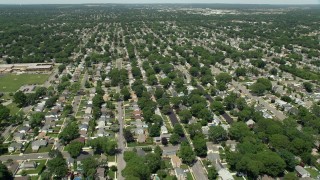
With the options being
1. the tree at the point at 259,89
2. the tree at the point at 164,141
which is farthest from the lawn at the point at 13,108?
the tree at the point at 259,89

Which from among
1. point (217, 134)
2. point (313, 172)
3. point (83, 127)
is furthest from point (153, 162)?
point (313, 172)

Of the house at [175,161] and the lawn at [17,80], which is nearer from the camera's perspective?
the house at [175,161]

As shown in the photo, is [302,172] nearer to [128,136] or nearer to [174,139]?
[174,139]

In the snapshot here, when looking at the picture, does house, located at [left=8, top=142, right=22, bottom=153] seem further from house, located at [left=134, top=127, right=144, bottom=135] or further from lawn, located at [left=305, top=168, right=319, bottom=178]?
lawn, located at [left=305, top=168, right=319, bottom=178]

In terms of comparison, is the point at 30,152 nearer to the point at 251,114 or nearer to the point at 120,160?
the point at 120,160

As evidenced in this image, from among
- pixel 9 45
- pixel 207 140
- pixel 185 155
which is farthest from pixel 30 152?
pixel 9 45

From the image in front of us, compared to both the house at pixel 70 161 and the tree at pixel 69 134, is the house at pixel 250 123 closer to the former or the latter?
the tree at pixel 69 134
